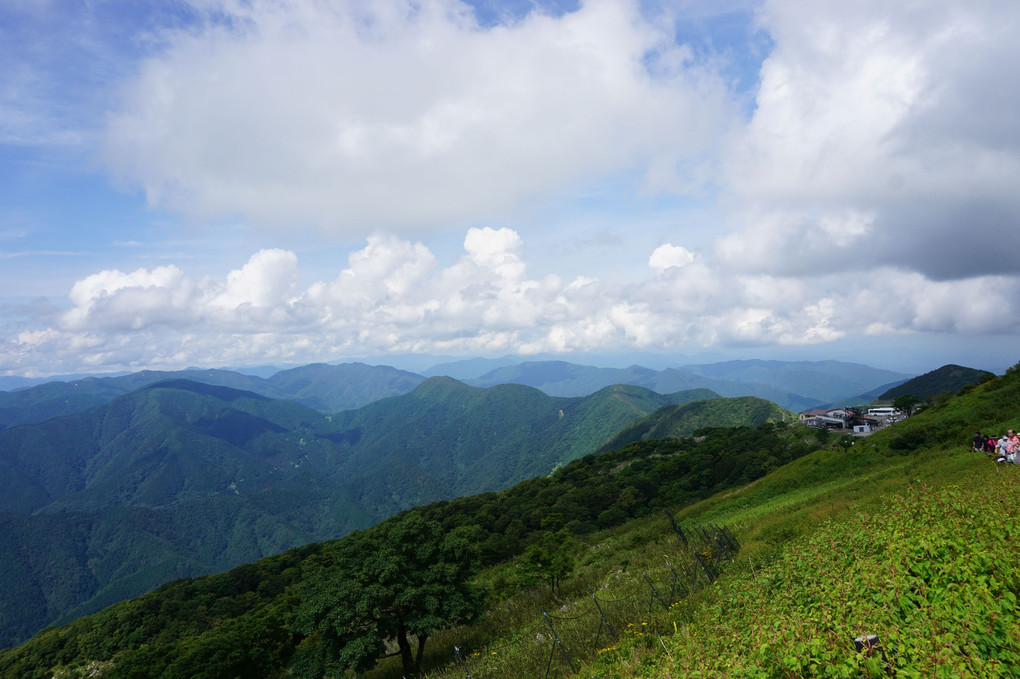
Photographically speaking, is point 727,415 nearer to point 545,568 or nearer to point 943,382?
point 943,382

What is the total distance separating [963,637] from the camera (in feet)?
20.9

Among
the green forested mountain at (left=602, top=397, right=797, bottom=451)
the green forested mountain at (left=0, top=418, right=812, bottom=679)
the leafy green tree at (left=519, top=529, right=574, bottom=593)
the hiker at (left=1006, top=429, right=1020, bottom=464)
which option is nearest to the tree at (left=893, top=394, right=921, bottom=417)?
the green forested mountain at (left=0, top=418, right=812, bottom=679)

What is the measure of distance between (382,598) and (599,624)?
32.9 ft

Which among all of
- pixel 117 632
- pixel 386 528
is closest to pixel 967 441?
pixel 386 528

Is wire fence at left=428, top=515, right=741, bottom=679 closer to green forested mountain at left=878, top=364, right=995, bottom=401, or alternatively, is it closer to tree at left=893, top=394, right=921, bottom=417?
tree at left=893, top=394, right=921, bottom=417

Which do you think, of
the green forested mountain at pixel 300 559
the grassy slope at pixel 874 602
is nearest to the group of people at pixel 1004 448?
the grassy slope at pixel 874 602

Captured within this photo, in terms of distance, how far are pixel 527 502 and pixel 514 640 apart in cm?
7664

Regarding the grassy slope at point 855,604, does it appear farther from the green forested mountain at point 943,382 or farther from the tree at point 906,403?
the green forested mountain at point 943,382

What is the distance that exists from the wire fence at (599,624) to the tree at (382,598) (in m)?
2.41

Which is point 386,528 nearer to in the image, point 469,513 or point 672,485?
point 672,485

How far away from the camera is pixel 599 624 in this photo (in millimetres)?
13734

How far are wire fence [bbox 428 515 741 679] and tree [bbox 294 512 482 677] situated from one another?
7.92 feet

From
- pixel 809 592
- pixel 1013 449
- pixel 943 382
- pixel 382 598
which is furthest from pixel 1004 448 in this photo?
pixel 943 382

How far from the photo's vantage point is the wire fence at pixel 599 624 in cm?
1234
